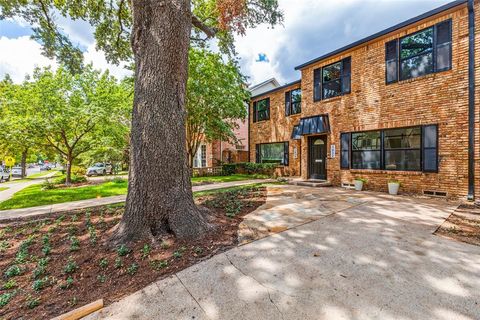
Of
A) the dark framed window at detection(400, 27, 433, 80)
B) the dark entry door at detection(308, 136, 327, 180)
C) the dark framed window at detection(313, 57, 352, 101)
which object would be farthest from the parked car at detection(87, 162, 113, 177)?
the dark framed window at detection(400, 27, 433, 80)

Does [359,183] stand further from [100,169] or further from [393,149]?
[100,169]

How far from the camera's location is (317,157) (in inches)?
431

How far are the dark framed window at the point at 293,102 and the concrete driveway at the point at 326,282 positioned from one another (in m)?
10.2

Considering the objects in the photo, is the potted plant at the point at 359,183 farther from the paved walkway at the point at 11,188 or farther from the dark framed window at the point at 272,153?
the paved walkway at the point at 11,188

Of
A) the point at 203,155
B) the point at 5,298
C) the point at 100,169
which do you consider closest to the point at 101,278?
the point at 5,298

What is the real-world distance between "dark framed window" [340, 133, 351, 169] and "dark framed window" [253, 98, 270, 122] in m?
6.23

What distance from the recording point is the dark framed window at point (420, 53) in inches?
273

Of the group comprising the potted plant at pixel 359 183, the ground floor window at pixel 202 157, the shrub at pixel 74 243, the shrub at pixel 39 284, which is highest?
the ground floor window at pixel 202 157

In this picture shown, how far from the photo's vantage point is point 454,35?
6.75m

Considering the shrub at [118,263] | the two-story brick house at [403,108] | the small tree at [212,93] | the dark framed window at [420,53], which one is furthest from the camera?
the small tree at [212,93]

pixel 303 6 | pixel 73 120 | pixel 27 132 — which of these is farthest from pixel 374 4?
pixel 27 132

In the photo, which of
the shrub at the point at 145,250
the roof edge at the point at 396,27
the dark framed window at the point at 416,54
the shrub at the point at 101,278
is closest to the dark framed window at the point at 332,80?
the roof edge at the point at 396,27

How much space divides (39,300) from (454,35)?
37.3 ft

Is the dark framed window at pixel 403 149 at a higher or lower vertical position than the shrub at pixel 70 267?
higher
